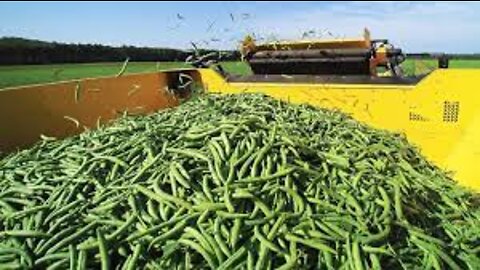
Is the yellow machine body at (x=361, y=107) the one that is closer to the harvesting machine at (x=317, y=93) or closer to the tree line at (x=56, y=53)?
the harvesting machine at (x=317, y=93)

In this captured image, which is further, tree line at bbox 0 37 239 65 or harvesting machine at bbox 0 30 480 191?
tree line at bbox 0 37 239 65

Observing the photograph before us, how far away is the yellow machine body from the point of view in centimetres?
355

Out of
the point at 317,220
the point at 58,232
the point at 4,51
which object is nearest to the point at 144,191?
the point at 58,232

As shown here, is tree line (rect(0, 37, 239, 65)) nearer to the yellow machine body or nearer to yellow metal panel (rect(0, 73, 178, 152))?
yellow metal panel (rect(0, 73, 178, 152))

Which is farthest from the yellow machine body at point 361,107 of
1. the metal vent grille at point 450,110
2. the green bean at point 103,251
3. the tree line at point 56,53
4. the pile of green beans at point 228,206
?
the tree line at point 56,53

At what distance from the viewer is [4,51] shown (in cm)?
3169

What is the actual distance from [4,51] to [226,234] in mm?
32414

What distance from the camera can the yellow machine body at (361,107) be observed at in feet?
11.7

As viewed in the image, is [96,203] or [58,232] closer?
[58,232]

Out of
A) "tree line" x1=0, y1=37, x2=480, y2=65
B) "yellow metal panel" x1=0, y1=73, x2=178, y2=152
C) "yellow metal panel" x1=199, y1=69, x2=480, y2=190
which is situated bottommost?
"tree line" x1=0, y1=37, x2=480, y2=65

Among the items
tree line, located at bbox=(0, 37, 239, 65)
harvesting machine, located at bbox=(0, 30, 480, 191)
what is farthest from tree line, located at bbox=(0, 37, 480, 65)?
harvesting machine, located at bbox=(0, 30, 480, 191)

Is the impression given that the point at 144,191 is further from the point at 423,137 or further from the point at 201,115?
the point at 423,137

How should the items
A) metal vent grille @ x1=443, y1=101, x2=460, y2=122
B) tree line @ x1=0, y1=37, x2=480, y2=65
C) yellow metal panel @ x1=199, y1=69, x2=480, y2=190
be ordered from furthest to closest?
tree line @ x1=0, y1=37, x2=480, y2=65 → metal vent grille @ x1=443, y1=101, x2=460, y2=122 → yellow metal panel @ x1=199, y1=69, x2=480, y2=190

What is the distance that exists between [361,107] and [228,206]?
7.59 feet
